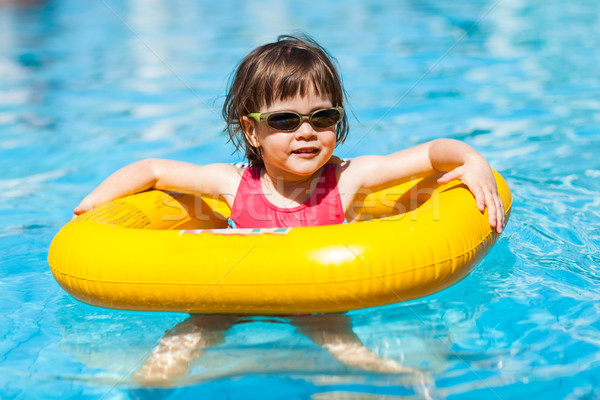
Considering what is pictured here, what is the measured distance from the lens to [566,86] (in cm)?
740

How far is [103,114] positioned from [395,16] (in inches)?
303

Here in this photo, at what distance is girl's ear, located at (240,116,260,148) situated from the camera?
3207mm

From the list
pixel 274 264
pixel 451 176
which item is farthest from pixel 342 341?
pixel 451 176

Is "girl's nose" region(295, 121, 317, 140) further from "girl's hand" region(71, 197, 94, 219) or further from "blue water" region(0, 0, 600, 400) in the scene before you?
"girl's hand" region(71, 197, 94, 219)

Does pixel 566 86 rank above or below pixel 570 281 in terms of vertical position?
below

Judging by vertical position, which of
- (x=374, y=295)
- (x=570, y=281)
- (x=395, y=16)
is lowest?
(x=395, y=16)

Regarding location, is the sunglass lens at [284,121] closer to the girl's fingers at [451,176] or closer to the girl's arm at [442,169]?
the girl's arm at [442,169]

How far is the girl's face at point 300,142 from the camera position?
2961mm

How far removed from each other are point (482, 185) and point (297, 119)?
89cm

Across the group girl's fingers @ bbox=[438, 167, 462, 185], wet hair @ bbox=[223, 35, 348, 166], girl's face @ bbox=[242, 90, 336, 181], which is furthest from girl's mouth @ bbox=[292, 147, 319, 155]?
girl's fingers @ bbox=[438, 167, 462, 185]

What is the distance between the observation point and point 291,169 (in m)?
3.07

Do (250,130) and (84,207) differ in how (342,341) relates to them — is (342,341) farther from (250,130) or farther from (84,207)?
(84,207)

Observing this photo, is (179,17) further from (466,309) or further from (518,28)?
(466,309)

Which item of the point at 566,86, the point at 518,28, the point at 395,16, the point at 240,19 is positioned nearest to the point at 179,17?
the point at 240,19
